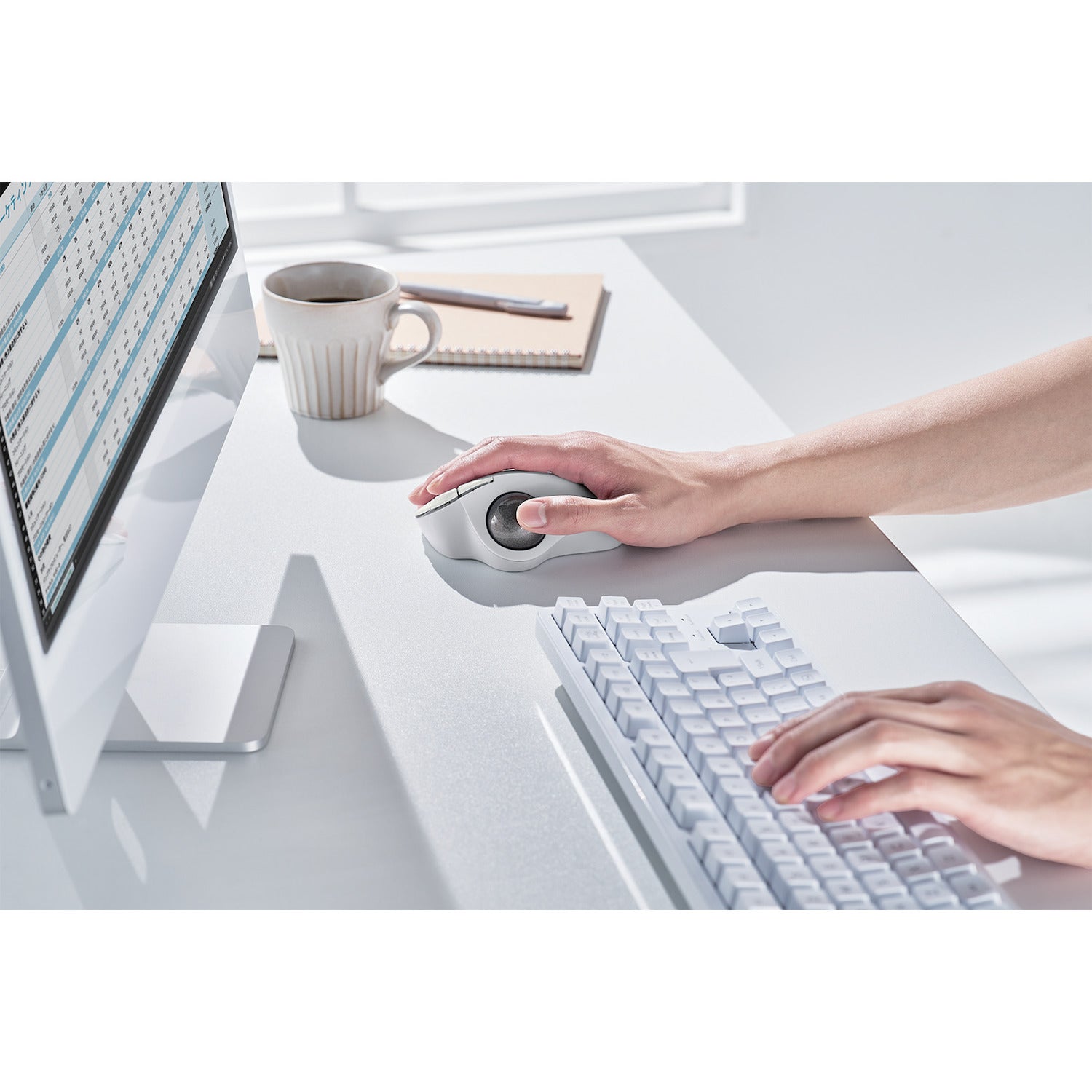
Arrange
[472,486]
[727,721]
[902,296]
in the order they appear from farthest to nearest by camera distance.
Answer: [902,296], [472,486], [727,721]

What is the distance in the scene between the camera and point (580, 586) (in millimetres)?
768

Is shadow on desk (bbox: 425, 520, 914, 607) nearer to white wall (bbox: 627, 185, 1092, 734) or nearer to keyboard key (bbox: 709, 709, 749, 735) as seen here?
keyboard key (bbox: 709, 709, 749, 735)

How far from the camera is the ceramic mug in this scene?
0.94 m

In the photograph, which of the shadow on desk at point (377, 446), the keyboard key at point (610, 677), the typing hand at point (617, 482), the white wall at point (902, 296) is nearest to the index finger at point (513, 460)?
the typing hand at point (617, 482)

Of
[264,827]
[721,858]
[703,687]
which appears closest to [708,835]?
[721,858]

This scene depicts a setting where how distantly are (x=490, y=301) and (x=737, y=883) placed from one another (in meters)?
0.83

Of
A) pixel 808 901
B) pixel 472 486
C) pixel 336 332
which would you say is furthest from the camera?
pixel 336 332

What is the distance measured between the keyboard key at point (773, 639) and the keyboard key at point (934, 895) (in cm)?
18

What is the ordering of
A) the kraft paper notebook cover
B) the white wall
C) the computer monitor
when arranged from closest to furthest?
1. the computer monitor
2. the kraft paper notebook cover
3. the white wall

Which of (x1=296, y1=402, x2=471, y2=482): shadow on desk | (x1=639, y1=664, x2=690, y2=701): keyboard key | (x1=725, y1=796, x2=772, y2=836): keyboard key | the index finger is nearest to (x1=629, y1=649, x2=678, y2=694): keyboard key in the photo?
(x1=639, y1=664, x2=690, y2=701): keyboard key

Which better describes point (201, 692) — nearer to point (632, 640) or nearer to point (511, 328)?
point (632, 640)

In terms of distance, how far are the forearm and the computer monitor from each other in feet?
1.23

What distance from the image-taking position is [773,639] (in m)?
0.66

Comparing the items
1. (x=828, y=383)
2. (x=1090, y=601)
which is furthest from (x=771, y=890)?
(x=828, y=383)
